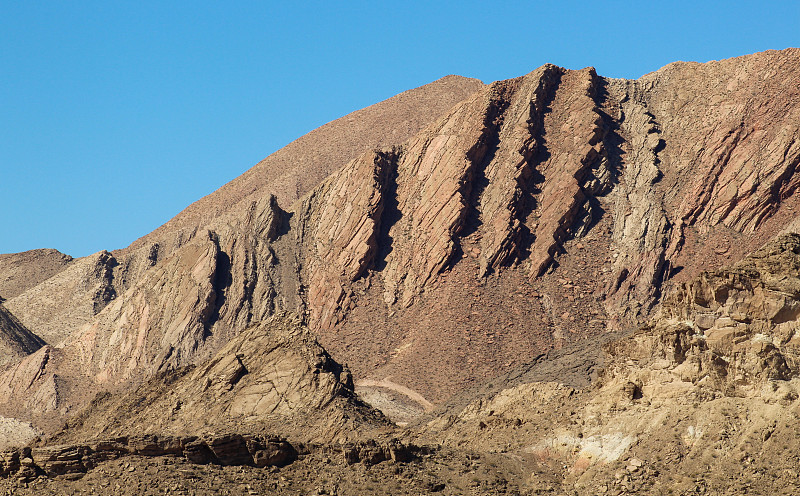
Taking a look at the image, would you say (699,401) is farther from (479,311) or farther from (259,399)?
(479,311)

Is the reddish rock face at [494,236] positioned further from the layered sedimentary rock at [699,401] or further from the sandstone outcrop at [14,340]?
the layered sedimentary rock at [699,401]

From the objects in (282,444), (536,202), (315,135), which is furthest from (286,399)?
(315,135)

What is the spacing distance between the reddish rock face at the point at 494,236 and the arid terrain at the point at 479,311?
0.23 metres

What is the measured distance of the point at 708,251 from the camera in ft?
364

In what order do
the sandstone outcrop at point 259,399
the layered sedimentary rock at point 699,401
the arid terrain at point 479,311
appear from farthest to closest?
the sandstone outcrop at point 259,399, the arid terrain at point 479,311, the layered sedimentary rock at point 699,401

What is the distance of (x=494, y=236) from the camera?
116438 mm

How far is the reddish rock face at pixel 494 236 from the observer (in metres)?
110

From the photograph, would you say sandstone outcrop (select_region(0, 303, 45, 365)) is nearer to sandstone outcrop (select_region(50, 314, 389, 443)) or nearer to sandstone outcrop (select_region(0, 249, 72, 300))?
sandstone outcrop (select_region(0, 249, 72, 300))

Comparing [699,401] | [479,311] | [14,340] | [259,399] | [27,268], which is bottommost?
[699,401]

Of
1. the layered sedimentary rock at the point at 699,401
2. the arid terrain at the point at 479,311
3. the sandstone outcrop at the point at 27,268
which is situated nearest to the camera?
the layered sedimentary rock at the point at 699,401

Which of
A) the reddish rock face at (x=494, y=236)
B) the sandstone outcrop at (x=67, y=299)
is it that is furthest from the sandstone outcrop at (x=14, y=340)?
→ the reddish rock face at (x=494, y=236)

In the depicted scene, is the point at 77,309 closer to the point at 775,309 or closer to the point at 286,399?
the point at 286,399

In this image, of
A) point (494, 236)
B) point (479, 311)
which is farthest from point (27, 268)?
point (479, 311)

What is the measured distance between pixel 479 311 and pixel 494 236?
884cm
